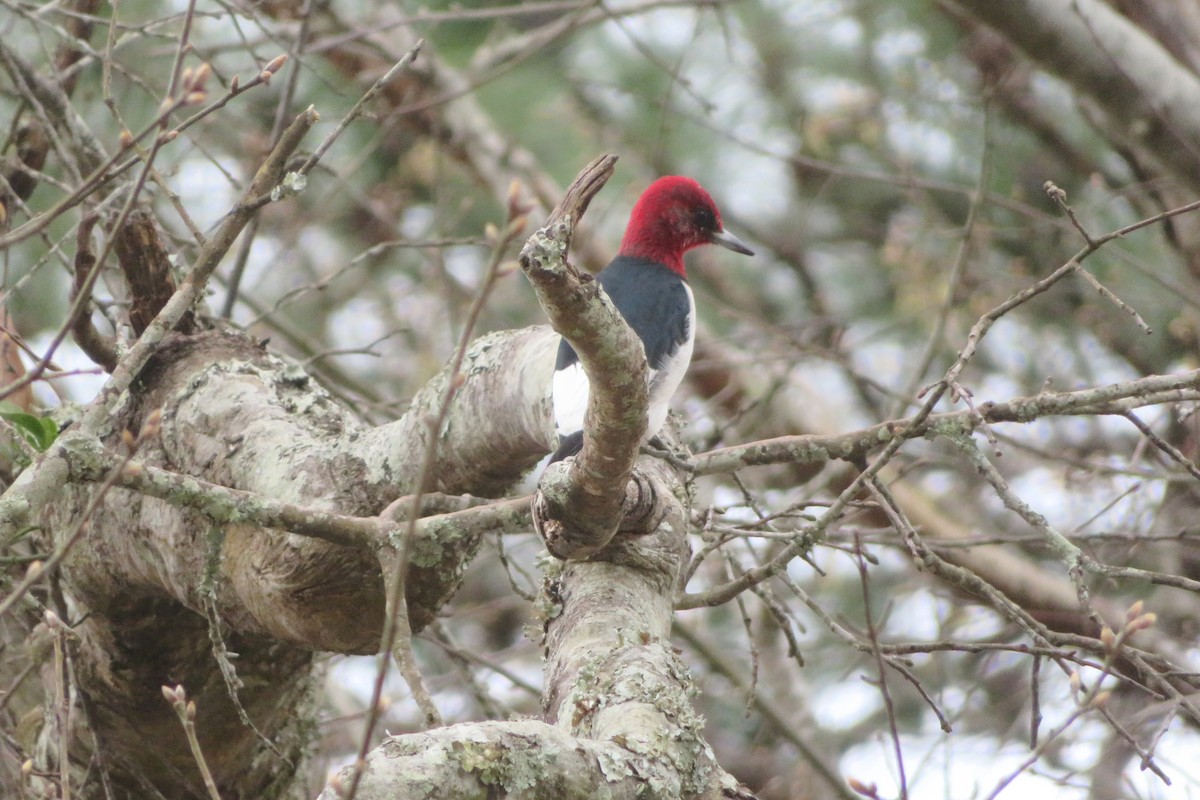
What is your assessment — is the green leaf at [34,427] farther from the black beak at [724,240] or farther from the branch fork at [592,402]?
the black beak at [724,240]

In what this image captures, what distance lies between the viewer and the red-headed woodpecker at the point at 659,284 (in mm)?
2799

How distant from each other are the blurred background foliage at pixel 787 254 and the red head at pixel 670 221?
611mm

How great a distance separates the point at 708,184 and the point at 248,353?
4.66 m

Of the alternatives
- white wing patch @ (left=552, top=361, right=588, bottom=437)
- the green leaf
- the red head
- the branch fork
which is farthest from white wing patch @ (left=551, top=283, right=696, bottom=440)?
the green leaf

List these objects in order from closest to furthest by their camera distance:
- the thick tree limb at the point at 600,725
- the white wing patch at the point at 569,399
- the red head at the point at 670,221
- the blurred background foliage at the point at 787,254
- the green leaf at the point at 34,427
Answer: the thick tree limb at the point at 600,725 < the green leaf at the point at 34,427 < the white wing patch at the point at 569,399 < the red head at the point at 670,221 < the blurred background foliage at the point at 787,254

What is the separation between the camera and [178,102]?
1613 millimetres

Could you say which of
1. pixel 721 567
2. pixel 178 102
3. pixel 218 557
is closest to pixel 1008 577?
pixel 721 567

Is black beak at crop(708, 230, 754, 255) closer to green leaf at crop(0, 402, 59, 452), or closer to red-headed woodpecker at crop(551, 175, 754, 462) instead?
red-headed woodpecker at crop(551, 175, 754, 462)

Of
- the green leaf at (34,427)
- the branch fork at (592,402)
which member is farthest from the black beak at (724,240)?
the green leaf at (34,427)

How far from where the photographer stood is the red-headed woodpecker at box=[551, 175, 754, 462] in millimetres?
2799

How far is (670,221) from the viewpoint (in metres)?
4.00

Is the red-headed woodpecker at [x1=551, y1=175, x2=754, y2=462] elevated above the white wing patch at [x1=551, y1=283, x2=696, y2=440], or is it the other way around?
the red-headed woodpecker at [x1=551, y1=175, x2=754, y2=462]

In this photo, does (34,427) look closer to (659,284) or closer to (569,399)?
(569,399)

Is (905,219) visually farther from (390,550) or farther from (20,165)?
(390,550)
